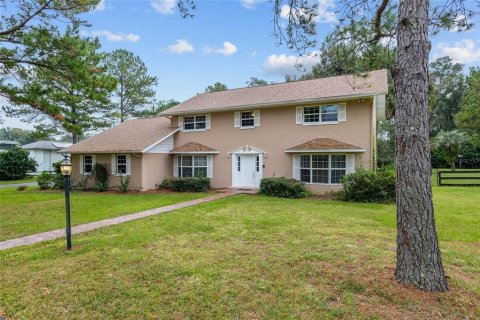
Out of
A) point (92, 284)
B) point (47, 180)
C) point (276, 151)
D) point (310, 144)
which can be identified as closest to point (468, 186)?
point (310, 144)

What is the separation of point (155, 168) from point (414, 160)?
15661 millimetres

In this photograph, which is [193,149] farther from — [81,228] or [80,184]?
[81,228]

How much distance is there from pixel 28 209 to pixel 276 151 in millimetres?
11630

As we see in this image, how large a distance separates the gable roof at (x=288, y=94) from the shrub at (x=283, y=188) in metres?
4.16

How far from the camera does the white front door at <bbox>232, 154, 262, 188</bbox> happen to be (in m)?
16.7

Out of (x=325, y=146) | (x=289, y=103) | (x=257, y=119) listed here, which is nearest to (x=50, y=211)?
(x=257, y=119)

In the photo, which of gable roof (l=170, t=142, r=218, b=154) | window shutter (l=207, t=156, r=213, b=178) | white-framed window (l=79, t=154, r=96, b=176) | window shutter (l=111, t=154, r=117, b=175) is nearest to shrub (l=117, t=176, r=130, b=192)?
window shutter (l=111, t=154, r=117, b=175)

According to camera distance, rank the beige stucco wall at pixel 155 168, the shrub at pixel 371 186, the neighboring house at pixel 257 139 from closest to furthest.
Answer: the shrub at pixel 371 186 < the neighboring house at pixel 257 139 < the beige stucco wall at pixel 155 168

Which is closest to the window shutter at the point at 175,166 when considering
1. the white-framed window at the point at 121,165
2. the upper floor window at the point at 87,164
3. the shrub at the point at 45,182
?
the white-framed window at the point at 121,165

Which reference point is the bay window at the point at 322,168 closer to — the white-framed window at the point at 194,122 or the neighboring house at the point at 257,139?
the neighboring house at the point at 257,139

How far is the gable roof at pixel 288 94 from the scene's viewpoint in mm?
13867

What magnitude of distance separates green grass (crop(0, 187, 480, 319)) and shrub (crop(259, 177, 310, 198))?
217 inches

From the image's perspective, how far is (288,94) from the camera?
53.3ft

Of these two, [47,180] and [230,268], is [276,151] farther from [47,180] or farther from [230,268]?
[47,180]
